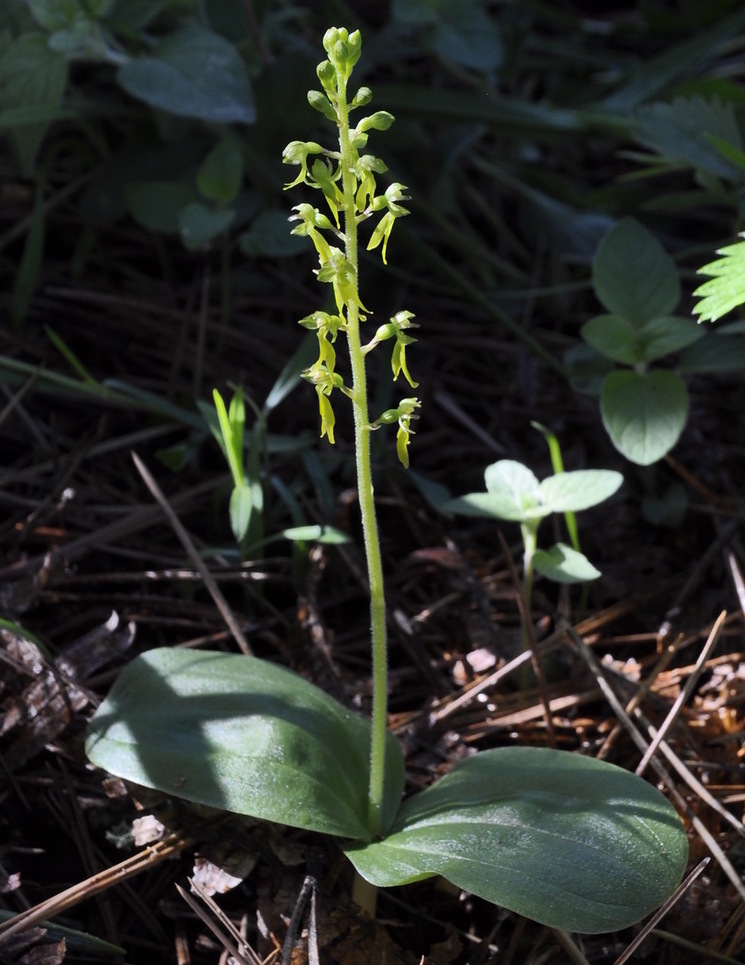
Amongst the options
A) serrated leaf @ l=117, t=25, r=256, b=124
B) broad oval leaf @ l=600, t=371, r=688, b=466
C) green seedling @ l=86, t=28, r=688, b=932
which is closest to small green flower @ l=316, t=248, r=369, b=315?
green seedling @ l=86, t=28, r=688, b=932

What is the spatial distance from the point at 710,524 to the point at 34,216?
2.21m

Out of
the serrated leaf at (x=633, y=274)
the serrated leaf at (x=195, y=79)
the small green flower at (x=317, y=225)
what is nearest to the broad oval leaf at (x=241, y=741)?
the small green flower at (x=317, y=225)

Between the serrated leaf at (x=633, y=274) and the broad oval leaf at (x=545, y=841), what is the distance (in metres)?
1.26

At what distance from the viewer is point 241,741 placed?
66.8 inches

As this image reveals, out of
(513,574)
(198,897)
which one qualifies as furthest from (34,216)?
(198,897)

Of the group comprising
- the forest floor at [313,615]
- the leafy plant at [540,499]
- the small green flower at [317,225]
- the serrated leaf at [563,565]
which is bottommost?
the forest floor at [313,615]

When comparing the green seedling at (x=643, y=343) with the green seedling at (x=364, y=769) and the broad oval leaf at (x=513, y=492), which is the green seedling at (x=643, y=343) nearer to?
the broad oval leaf at (x=513, y=492)

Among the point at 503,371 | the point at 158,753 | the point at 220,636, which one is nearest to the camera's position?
the point at 158,753

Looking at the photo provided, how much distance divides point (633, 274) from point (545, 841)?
155cm

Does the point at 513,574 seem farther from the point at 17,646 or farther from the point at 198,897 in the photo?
the point at 17,646

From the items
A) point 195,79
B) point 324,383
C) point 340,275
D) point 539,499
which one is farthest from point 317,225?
point 195,79

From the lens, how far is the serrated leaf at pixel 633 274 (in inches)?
99.3

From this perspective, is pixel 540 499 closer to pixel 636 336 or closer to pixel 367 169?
pixel 636 336

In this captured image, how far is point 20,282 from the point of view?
2.90 m
